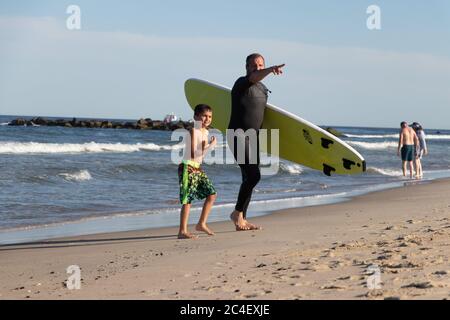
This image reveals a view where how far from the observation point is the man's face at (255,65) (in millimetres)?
6703

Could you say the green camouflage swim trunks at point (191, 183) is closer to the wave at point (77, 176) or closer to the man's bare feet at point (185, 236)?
the man's bare feet at point (185, 236)

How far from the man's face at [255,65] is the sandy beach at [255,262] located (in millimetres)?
1569

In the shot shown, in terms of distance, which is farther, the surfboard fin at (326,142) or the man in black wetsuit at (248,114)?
the surfboard fin at (326,142)

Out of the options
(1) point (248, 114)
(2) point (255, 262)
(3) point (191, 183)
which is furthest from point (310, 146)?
(2) point (255, 262)

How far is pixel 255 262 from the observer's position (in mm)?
4922

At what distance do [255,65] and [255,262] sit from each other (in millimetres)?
2400

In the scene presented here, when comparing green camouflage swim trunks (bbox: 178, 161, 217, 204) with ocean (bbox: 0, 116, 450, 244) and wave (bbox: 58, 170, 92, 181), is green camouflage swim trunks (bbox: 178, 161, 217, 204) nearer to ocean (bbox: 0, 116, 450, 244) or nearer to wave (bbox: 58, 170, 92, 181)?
ocean (bbox: 0, 116, 450, 244)

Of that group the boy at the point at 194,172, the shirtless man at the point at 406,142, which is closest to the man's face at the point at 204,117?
the boy at the point at 194,172

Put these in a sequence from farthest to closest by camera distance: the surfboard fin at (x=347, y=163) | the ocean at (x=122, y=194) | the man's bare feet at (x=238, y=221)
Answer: the ocean at (x=122, y=194) → the surfboard fin at (x=347, y=163) → the man's bare feet at (x=238, y=221)

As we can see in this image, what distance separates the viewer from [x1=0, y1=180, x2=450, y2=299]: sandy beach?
3973mm

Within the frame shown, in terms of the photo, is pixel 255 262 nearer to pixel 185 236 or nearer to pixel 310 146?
pixel 185 236

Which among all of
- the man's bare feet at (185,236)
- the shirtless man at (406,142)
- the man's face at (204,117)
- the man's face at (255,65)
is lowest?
the man's bare feet at (185,236)
